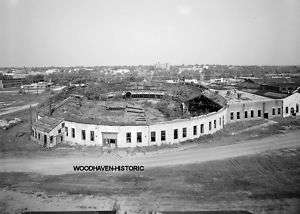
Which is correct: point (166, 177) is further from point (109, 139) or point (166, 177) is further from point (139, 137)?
point (109, 139)

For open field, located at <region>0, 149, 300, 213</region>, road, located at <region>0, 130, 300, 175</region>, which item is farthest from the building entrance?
open field, located at <region>0, 149, 300, 213</region>

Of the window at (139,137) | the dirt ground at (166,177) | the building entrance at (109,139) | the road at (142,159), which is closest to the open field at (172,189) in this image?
the dirt ground at (166,177)

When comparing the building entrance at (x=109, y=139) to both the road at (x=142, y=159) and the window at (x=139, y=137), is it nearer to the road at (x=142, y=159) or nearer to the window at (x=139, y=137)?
the road at (x=142, y=159)

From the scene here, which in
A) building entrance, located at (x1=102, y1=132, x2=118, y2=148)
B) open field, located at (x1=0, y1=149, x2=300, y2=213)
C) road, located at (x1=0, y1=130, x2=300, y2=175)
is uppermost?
building entrance, located at (x1=102, y1=132, x2=118, y2=148)

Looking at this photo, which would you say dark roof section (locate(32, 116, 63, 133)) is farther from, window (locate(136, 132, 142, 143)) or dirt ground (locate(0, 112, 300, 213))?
window (locate(136, 132, 142, 143))

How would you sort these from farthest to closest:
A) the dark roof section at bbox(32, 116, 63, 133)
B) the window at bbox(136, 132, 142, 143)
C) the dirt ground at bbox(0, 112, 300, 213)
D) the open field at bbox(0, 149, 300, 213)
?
1. the dark roof section at bbox(32, 116, 63, 133)
2. the window at bbox(136, 132, 142, 143)
3. the dirt ground at bbox(0, 112, 300, 213)
4. the open field at bbox(0, 149, 300, 213)

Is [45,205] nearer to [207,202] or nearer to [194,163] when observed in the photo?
[207,202]

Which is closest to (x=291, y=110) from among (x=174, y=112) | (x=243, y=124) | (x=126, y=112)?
(x=243, y=124)

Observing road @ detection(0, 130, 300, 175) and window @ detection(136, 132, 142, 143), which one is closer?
road @ detection(0, 130, 300, 175)
